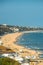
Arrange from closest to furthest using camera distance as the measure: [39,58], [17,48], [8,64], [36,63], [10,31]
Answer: [8,64] → [36,63] → [39,58] → [17,48] → [10,31]

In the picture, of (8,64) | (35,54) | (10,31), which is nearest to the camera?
(8,64)

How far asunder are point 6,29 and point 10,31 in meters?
1.08

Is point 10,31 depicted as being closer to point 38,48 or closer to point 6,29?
point 6,29

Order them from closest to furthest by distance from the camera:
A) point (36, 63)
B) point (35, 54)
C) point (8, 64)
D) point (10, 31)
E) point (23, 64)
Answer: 1. point (8, 64)
2. point (23, 64)
3. point (36, 63)
4. point (35, 54)
5. point (10, 31)

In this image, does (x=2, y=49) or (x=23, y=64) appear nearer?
(x=23, y=64)

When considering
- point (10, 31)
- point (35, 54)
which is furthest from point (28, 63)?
point (10, 31)

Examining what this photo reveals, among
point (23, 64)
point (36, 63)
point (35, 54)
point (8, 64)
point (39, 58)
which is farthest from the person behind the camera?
point (35, 54)

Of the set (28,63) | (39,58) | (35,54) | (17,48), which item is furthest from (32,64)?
(17,48)

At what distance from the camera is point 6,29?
229 feet

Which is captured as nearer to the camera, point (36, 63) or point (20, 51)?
point (36, 63)

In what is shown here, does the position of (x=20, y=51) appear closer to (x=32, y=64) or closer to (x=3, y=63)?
(x=32, y=64)

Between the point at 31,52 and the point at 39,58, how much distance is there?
3524 mm

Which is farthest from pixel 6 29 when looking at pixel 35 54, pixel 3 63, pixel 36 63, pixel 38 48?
pixel 3 63

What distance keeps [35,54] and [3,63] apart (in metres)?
13.7
